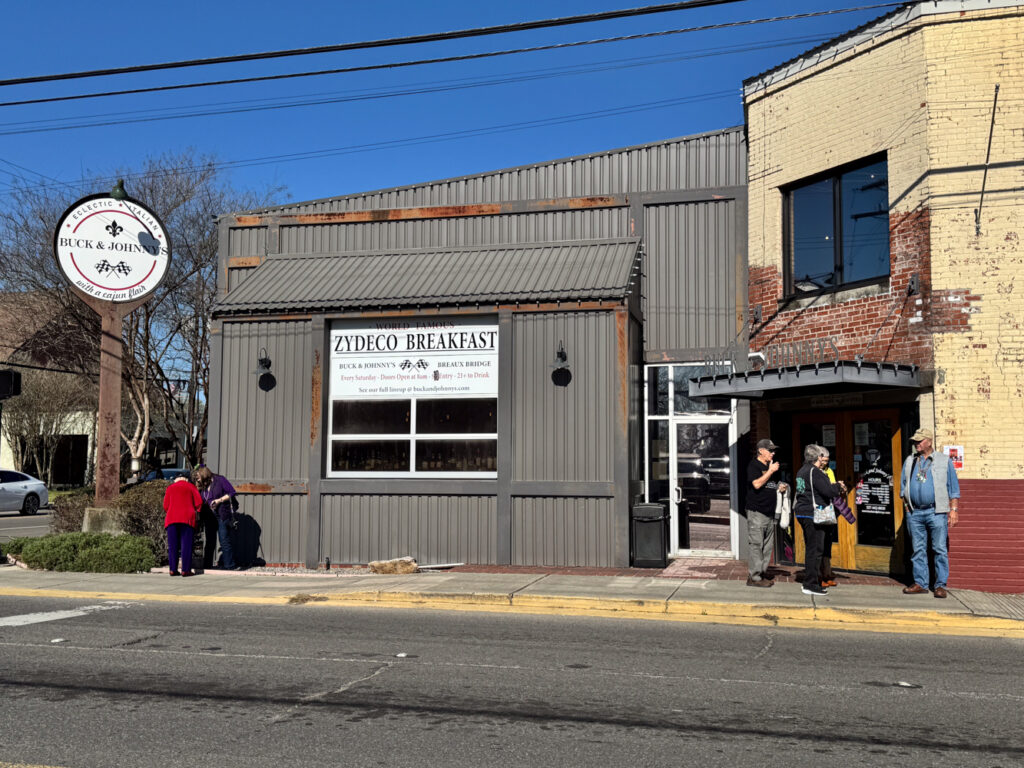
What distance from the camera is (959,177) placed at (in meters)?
11.7

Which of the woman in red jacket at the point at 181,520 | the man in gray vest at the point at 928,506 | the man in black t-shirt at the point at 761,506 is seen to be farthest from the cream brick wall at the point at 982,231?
the woman in red jacket at the point at 181,520

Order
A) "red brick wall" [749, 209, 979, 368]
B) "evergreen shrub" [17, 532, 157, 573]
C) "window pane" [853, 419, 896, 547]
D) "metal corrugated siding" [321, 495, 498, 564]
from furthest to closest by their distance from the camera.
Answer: "metal corrugated siding" [321, 495, 498, 564]
"evergreen shrub" [17, 532, 157, 573]
"window pane" [853, 419, 896, 547]
"red brick wall" [749, 209, 979, 368]

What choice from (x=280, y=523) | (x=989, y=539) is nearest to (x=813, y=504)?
(x=989, y=539)

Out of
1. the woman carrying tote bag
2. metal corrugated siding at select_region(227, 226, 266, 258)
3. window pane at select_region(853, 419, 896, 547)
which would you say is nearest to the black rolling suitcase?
metal corrugated siding at select_region(227, 226, 266, 258)

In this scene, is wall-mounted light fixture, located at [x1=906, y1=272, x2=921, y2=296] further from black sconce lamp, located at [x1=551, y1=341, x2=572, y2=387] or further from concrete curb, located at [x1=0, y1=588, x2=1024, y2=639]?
black sconce lamp, located at [x1=551, y1=341, x2=572, y2=387]

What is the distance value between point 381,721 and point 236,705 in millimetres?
1065

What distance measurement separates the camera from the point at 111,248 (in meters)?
15.5

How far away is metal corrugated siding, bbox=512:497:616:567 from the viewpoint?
13.6 metres

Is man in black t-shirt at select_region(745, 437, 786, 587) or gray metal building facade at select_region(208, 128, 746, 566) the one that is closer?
man in black t-shirt at select_region(745, 437, 786, 587)

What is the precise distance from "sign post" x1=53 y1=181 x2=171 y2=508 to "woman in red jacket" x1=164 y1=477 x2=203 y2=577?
7.94 feet

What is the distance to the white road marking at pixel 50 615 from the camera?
31.8ft

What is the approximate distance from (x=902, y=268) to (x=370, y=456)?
800cm

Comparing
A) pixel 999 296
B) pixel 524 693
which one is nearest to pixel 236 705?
pixel 524 693

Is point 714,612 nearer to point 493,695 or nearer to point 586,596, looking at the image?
point 586,596
